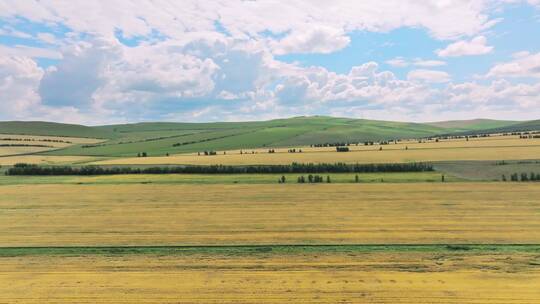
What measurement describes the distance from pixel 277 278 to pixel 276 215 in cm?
1268

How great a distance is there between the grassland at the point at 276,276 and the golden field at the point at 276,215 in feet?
7.59

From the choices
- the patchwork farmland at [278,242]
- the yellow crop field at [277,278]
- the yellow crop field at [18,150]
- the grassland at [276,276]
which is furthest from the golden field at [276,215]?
the yellow crop field at [18,150]

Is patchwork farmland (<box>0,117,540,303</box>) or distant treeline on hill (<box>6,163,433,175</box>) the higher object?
distant treeline on hill (<box>6,163,433,175</box>)

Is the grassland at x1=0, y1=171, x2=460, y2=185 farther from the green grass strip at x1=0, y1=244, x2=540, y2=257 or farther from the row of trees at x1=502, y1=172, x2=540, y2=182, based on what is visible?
the green grass strip at x1=0, y1=244, x2=540, y2=257

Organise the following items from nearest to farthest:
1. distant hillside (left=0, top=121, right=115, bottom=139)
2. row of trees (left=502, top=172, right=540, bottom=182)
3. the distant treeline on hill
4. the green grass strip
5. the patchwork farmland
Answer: the patchwork farmland → the green grass strip → row of trees (left=502, top=172, right=540, bottom=182) → the distant treeline on hill → distant hillside (left=0, top=121, right=115, bottom=139)

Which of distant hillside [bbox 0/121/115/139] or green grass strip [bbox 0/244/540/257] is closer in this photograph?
green grass strip [bbox 0/244/540/257]

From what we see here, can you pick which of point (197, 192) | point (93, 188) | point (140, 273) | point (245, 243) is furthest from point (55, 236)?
point (93, 188)

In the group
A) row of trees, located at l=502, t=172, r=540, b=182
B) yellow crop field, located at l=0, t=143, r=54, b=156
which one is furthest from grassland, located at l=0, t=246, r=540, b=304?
yellow crop field, located at l=0, t=143, r=54, b=156

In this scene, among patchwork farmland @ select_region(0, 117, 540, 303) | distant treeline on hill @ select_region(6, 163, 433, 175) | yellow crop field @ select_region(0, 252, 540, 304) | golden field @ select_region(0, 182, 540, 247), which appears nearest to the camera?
yellow crop field @ select_region(0, 252, 540, 304)

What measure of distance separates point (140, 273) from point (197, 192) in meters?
23.5

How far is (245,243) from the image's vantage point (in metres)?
23.8

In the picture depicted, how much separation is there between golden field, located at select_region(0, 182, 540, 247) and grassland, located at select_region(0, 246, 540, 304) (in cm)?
231

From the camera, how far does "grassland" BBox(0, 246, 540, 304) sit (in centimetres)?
1656

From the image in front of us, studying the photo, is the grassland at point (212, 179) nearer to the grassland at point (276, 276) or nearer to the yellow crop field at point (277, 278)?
the grassland at point (276, 276)
